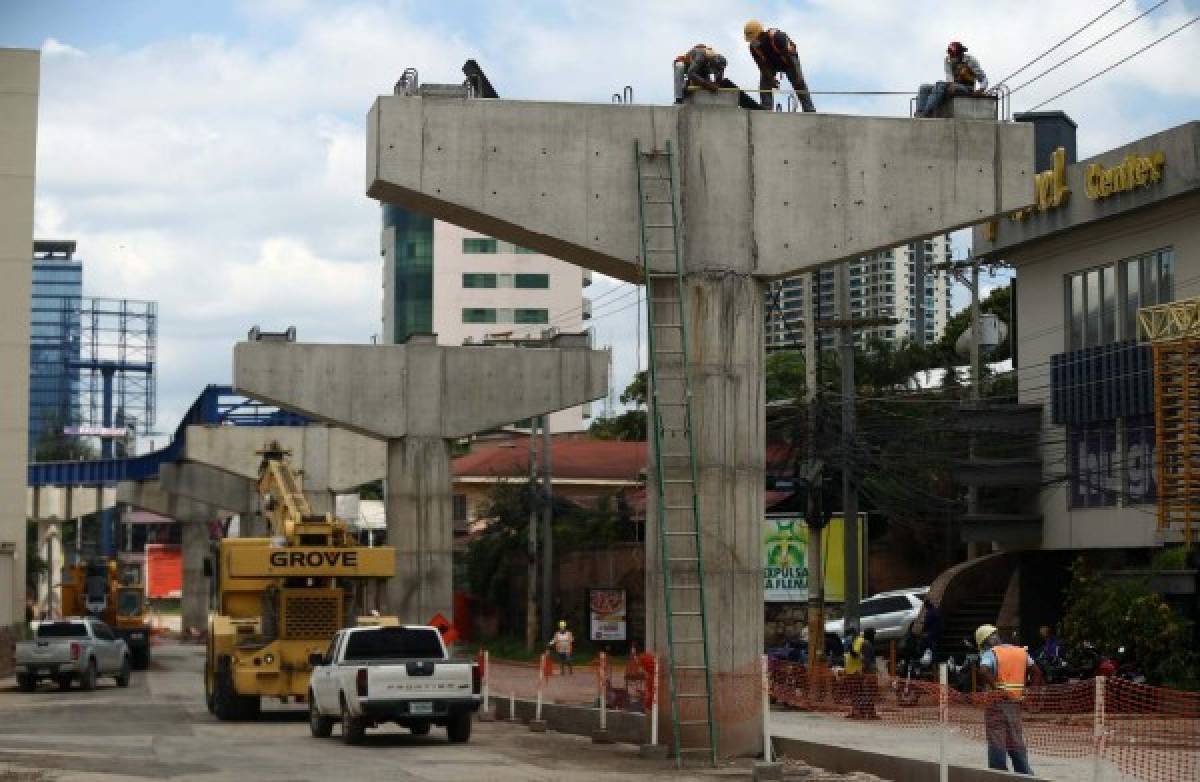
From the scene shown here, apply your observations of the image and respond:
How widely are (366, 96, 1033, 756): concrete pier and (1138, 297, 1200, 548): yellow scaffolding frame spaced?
12576mm

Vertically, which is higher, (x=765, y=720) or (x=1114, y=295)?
(x=1114, y=295)

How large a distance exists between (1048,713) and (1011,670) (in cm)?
1081

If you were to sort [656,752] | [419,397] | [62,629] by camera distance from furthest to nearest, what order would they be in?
[62,629] → [419,397] → [656,752]

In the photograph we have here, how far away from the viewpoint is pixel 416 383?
4669cm

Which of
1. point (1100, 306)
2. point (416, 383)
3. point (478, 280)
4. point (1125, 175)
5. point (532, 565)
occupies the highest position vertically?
point (478, 280)

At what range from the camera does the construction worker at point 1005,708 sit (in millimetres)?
18984

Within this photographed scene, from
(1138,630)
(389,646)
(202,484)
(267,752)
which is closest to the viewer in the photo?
(267,752)

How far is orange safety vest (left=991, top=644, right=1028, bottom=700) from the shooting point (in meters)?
19.1

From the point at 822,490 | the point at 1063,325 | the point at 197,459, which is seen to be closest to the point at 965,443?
the point at 1063,325

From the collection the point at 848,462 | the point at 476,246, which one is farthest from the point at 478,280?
the point at 848,462

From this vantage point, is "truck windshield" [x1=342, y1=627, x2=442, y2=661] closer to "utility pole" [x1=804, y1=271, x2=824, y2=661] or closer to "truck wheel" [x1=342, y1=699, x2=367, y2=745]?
"truck wheel" [x1=342, y1=699, x2=367, y2=745]

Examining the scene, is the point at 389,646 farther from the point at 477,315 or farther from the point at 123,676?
the point at 477,315

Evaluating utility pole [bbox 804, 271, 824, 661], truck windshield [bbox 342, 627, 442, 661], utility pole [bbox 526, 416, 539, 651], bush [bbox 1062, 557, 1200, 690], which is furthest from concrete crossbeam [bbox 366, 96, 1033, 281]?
utility pole [bbox 526, 416, 539, 651]

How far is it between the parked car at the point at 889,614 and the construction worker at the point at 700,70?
1048 inches
